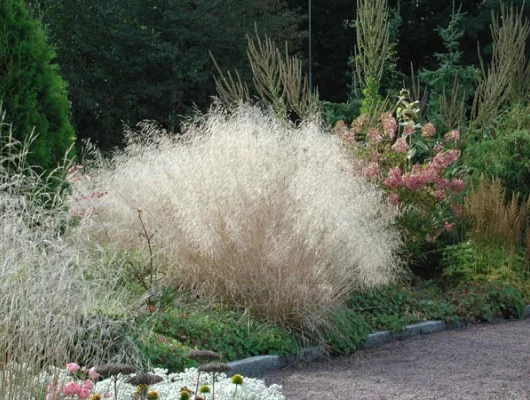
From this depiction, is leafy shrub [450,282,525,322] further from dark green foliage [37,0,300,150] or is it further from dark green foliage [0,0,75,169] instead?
dark green foliage [37,0,300,150]

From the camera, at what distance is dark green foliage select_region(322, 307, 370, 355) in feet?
20.3

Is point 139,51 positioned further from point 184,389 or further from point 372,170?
point 184,389

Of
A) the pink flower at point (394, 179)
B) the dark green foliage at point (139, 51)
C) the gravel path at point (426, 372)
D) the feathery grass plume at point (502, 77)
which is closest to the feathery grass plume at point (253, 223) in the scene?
the gravel path at point (426, 372)

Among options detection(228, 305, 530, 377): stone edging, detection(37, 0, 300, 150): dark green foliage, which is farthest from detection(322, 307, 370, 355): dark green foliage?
detection(37, 0, 300, 150): dark green foliage

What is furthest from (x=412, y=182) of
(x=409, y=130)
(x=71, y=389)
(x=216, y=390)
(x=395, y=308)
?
(x=71, y=389)

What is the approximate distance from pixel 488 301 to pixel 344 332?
7.13ft

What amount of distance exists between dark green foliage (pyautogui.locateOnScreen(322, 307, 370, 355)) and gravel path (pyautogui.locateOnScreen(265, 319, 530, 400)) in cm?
10

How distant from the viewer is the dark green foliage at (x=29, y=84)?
6.32m

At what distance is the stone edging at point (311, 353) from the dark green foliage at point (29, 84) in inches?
88.4

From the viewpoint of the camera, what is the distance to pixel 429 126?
977 centimetres

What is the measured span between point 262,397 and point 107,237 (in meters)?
3.56

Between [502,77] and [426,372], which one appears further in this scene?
[502,77]

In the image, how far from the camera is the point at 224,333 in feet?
19.0

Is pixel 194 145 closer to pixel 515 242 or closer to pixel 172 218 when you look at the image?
pixel 172 218
